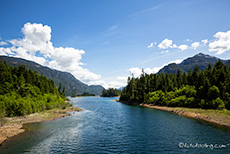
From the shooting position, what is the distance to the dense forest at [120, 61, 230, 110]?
72250 mm

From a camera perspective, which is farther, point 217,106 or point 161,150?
point 217,106

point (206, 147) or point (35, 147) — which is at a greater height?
point (206, 147)

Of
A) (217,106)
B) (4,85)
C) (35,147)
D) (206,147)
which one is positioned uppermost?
(4,85)

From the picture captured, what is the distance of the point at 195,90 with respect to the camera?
294 feet

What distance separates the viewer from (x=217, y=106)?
69562 millimetres

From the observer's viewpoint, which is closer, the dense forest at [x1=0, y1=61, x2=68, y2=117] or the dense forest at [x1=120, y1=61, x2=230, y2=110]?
the dense forest at [x1=0, y1=61, x2=68, y2=117]

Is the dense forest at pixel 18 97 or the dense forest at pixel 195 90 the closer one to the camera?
the dense forest at pixel 18 97

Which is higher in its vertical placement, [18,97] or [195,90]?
[195,90]

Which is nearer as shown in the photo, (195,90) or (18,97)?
(18,97)

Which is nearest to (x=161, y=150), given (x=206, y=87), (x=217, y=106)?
(x=217, y=106)

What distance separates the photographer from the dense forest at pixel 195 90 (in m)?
72.2

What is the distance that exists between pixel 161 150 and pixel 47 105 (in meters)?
79.3

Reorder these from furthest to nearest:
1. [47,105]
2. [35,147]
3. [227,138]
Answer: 1. [47,105]
2. [227,138]
3. [35,147]

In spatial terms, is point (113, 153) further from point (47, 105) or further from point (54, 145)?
point (47, 105)
